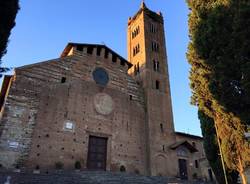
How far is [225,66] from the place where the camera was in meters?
10.3

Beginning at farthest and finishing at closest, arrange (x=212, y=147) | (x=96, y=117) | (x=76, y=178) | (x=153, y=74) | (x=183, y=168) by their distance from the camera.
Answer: (x=153, y=74)
(x=183, y=168)
(x=96, y=117)
(x=212, y=147)
(x=76, y=178)

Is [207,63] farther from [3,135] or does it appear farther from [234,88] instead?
[3,135]

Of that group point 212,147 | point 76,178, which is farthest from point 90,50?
point 212,147

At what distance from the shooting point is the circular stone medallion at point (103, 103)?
22.5 meters

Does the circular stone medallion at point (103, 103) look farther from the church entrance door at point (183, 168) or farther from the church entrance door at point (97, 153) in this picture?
the church entrance door at point (183, 168)

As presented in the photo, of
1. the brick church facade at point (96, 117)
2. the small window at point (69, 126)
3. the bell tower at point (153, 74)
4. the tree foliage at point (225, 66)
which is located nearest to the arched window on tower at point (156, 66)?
the bell tower at point (153, 74)

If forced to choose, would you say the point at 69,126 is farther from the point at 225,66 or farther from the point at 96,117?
the point at 225,66

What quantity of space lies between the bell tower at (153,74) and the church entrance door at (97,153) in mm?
4307

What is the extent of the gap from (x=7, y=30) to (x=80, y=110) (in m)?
13.4

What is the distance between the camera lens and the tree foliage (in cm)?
990

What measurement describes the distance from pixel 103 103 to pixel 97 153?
4622 millimetres

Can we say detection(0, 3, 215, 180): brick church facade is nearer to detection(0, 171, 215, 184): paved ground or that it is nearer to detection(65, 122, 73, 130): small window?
detection(65, 122, 73, 130): small window

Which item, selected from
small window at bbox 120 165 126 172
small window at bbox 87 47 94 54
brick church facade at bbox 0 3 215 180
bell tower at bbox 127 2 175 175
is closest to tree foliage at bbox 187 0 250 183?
small window at bbox 120 165 126 172

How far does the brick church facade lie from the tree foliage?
10521 mm
